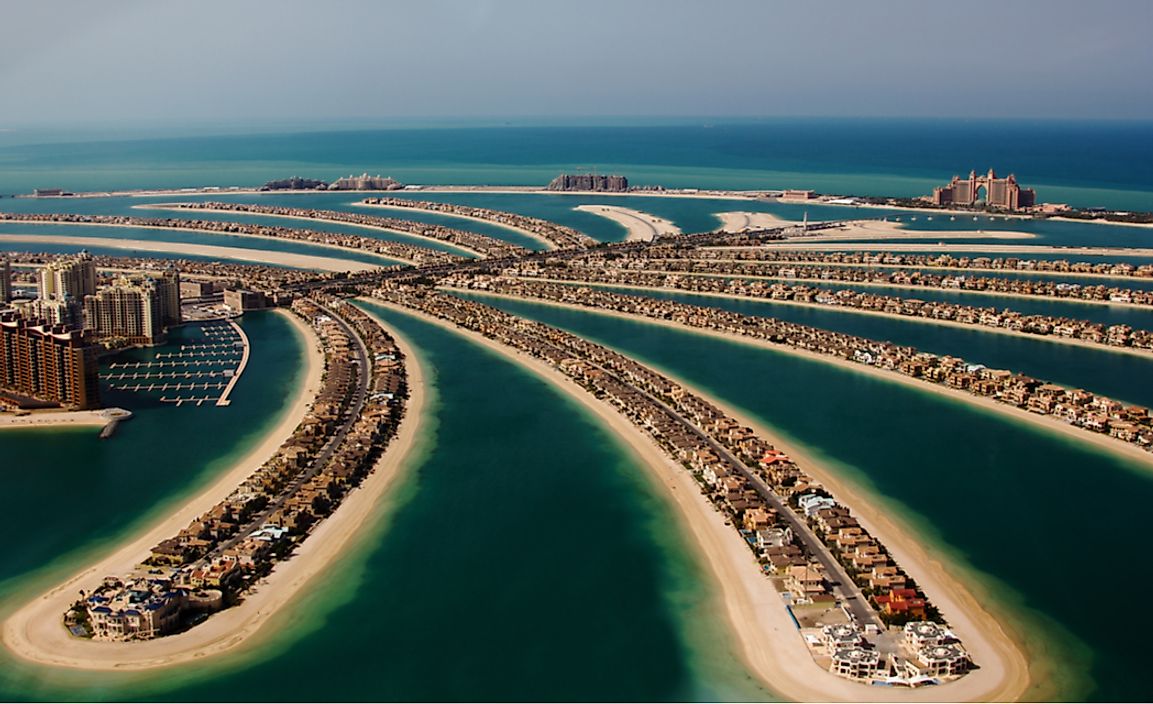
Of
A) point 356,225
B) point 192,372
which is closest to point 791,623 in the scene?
point 192,372

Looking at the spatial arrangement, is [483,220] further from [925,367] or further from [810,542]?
[810,542]

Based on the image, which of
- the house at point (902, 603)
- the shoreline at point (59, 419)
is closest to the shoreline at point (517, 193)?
the shoreline at point (59, 419)

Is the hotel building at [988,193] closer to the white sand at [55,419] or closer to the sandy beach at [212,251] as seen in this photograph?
the sandy beach at [212,251]

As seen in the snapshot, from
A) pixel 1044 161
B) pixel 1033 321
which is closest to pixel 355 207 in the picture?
pixel 1033 321

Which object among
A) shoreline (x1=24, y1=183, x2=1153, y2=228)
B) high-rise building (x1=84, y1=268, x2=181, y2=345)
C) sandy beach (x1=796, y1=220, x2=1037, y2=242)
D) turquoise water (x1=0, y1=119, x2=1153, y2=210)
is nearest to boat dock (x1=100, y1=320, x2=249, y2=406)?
high-rise building (x1=84, y1=268, x2=181, y2=345)

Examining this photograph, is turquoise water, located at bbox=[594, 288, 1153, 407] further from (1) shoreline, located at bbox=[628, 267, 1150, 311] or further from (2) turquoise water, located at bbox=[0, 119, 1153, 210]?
(2) turquoise water, located at bbox=[0, 119, 1153, 210]
